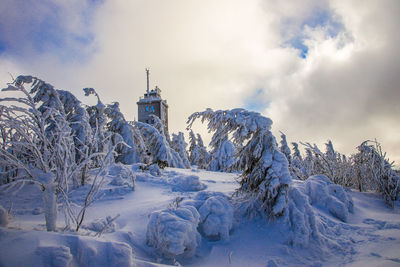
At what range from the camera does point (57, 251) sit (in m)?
2.19

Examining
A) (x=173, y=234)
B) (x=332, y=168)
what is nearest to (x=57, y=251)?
(x=173, y=234)

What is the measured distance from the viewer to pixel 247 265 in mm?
3930

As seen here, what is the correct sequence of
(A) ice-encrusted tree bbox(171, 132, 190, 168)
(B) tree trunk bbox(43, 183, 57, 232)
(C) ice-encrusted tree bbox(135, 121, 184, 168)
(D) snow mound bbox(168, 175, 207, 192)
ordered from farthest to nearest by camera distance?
1. (A) ice-encrusted tree bbox(171, 132, 190, 168)
2. (C) ice-encrusted tree bbox(135, 121, 184, 168)
3. (D) snow mound bbox(168, 175, 207, 192)
4. (B) tree trunk bbox(43, 183, 57, 232)

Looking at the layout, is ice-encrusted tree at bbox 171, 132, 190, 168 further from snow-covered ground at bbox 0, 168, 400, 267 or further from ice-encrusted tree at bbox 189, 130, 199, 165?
snow-covered ground at bbox 0, 168, 400, 267

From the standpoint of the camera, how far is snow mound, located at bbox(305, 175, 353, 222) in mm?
6543

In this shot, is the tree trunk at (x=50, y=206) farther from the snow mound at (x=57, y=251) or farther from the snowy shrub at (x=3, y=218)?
the snow mound at (x=57, y=251)

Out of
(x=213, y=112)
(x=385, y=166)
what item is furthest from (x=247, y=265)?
(x=385, y=166)

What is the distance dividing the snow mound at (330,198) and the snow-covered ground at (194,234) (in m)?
0.07

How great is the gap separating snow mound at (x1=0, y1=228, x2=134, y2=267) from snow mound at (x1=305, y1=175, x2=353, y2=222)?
6.78 metres

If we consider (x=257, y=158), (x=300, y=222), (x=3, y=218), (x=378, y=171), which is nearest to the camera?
(x=3, y=218)

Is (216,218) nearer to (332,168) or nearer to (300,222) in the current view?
(300,222)

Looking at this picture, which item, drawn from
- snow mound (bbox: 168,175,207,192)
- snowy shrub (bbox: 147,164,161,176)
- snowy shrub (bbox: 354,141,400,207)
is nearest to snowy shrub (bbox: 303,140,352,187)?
snowy shrub (bbox: 354,141,400,207)

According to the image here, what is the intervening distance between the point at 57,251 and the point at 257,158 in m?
4.90

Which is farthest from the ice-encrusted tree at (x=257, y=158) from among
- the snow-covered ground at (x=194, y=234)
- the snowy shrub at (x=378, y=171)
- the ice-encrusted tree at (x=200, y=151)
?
the ice-encrusted tree at (x=200, y=151)
